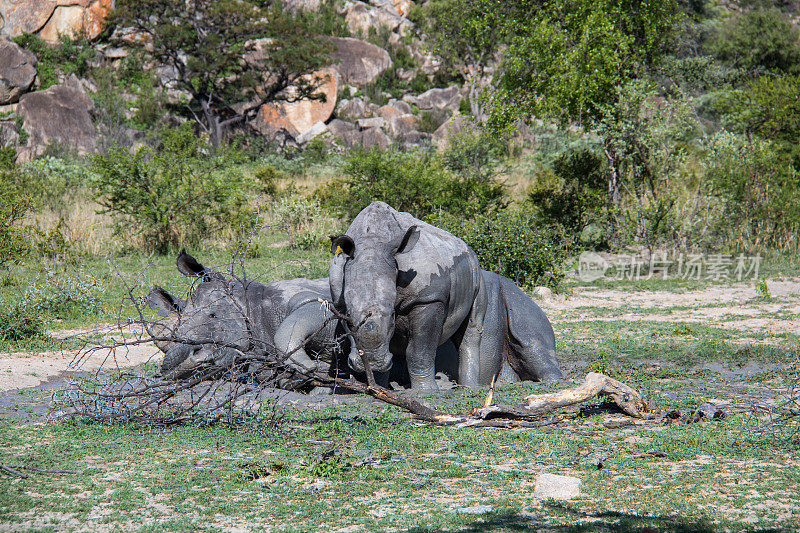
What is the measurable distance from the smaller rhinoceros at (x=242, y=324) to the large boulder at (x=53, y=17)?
36.7 meters

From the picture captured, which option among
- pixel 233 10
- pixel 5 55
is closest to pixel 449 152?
pixel 233 10

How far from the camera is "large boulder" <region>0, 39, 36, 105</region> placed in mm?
36250

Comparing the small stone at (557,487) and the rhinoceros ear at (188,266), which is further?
the rhinoceros ear at (188,266)

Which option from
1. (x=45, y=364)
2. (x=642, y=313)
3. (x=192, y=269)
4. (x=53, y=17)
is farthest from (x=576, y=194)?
(x=53, y=17)

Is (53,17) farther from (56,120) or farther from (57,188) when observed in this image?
(57,188)

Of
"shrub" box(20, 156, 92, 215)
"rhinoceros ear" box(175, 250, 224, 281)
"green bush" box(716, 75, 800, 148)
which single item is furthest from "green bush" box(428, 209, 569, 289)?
"shrub" box(20, 156, 92, 215)

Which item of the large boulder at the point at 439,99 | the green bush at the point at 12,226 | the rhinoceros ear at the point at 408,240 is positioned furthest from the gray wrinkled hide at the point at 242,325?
the large boulder at the point at 439,99

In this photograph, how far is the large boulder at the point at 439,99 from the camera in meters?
45.3

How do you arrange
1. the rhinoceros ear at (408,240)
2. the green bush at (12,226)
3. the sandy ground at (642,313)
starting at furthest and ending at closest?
the green bush at (12,226) < the sandy ground at (642,313) < the rhinoceros ear at (408,240)

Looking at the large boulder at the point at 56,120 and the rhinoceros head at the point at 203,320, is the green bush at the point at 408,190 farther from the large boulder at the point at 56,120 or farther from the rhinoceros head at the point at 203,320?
the large boulder at the point at 56,120

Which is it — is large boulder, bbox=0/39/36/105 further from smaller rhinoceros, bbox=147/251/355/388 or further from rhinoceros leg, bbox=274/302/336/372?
rhinoceros leg, bbox=274/302/336/372

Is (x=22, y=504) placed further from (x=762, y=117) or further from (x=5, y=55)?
(x=5, y=55)

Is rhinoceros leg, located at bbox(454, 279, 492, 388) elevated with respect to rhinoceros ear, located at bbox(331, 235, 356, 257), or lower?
lower

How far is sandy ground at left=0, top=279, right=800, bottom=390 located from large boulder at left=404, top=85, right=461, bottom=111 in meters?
33.0
